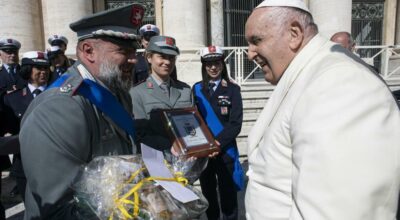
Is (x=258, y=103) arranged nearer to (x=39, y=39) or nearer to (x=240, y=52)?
(x=240, y=52)

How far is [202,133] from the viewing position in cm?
271

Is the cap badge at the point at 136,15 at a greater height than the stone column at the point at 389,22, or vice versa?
the stone column at the point at 389,22

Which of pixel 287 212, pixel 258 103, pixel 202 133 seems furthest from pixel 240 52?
pixel 287 212

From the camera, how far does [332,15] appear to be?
9.35 meters

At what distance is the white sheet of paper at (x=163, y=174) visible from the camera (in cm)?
115

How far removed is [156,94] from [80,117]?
5.22ft

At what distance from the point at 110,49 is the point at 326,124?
3.89 feet

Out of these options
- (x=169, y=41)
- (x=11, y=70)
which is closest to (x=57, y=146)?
(x=169, y=41)

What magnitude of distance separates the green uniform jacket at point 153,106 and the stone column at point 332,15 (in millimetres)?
7758

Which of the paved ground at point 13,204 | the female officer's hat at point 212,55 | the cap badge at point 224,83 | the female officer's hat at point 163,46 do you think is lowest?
the paved ground at point 13,204

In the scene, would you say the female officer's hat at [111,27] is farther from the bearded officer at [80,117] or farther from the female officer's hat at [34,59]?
the female officer's hat at [34,59]

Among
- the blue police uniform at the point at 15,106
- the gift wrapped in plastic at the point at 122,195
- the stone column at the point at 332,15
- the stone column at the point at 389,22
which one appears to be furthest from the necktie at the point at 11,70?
the stone column at the point at 389,22

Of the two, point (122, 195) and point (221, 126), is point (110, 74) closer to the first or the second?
point (122, 195)

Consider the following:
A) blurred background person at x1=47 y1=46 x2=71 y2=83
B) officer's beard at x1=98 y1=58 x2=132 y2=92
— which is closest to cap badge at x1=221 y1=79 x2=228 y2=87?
officer's beard at x1=98 y1=58 x2=132 y2=92
